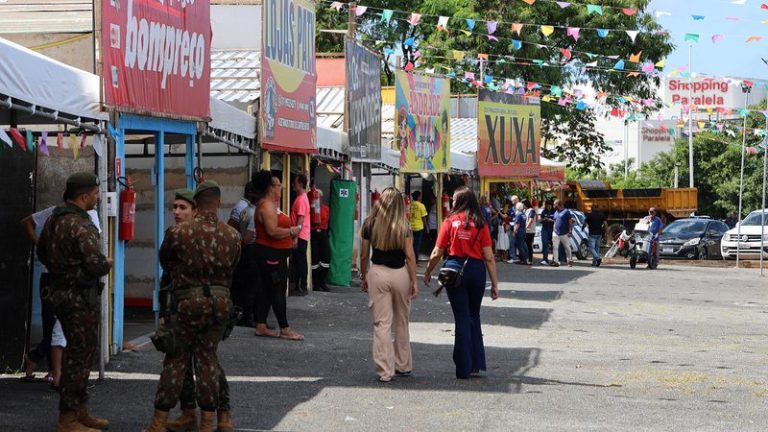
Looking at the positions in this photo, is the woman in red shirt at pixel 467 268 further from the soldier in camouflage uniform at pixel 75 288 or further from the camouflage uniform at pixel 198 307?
the soldier in camouflage uniform at pixel 75 288

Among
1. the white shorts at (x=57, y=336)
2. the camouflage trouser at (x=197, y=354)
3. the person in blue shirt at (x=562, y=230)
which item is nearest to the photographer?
the camouflage trouser at (x=197, y=354)

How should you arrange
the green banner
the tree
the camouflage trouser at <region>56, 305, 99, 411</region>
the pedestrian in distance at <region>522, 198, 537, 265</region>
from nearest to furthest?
the camouflage trouser at <region>56, 305, 99, 411</region>, the green banner, the pedestrian in distance at <region>522, 198, 537, 265</region>, the tree

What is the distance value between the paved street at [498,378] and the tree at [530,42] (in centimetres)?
2612

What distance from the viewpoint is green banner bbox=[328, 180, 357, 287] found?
2150cm

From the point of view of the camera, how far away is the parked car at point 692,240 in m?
39.2

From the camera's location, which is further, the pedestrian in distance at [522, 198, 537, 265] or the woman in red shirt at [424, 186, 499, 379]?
the pedestrian in distance at [522, 198, 537, 265]

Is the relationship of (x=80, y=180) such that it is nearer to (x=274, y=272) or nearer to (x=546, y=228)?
(x=274, y=272)

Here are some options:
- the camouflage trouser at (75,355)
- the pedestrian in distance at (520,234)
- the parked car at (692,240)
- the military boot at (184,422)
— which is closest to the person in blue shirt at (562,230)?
the pedestrian in distance at (520,234)

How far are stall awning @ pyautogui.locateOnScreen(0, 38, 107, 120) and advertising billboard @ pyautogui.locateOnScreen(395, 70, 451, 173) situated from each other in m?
16.0

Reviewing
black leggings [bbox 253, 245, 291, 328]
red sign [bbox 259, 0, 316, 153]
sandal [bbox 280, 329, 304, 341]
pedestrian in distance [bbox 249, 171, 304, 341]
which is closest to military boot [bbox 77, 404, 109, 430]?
pedestrian in distance [bbox 249, 171, 304, 341]

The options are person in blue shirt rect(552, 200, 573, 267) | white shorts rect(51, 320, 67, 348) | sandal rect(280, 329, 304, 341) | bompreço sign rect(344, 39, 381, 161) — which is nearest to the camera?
white shorts rect(51, 320, 67, 348)

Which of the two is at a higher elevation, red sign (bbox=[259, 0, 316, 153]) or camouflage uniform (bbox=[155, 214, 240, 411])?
red sign (bbox=[259, 0, 316, 153])

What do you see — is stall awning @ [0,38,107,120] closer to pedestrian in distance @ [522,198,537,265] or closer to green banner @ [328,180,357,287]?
green banner @ [328,180,357,287]

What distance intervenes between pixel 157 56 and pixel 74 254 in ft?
14.7
